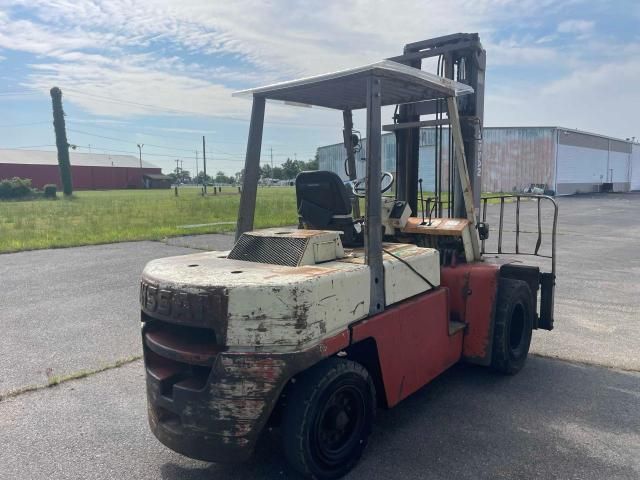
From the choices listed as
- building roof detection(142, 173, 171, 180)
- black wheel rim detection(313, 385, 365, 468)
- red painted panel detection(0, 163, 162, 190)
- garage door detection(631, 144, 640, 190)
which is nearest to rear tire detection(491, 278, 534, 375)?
black wheel rim detection(313, 385, 365, 468)

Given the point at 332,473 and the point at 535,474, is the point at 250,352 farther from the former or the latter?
the point at 535,474

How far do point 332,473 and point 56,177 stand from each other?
282 ft

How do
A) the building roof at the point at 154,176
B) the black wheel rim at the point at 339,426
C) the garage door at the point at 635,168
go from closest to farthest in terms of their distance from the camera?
the black wheel rim at the point at 339,426 < the garage door at the point at 635,168 < the building roof at the point at 154,176

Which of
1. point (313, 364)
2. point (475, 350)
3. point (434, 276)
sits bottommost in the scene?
point (475, 350)

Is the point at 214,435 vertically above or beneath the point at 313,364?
beneath

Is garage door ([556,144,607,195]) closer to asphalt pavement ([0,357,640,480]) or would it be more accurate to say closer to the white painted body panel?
asphalt pavement ([0,357,640,480])

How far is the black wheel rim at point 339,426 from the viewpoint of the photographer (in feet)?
10.3

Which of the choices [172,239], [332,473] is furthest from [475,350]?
[172,239]

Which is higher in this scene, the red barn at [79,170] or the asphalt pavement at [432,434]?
the red barn at [79,170]

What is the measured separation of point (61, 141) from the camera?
52.2m

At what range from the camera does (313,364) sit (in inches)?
118

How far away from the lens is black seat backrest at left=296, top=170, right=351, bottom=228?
4.05 metres

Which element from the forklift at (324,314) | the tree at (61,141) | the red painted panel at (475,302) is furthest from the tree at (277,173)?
the red painted panel at (475,302)

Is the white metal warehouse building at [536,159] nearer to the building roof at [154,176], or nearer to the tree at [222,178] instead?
the building roof at [154,176]
